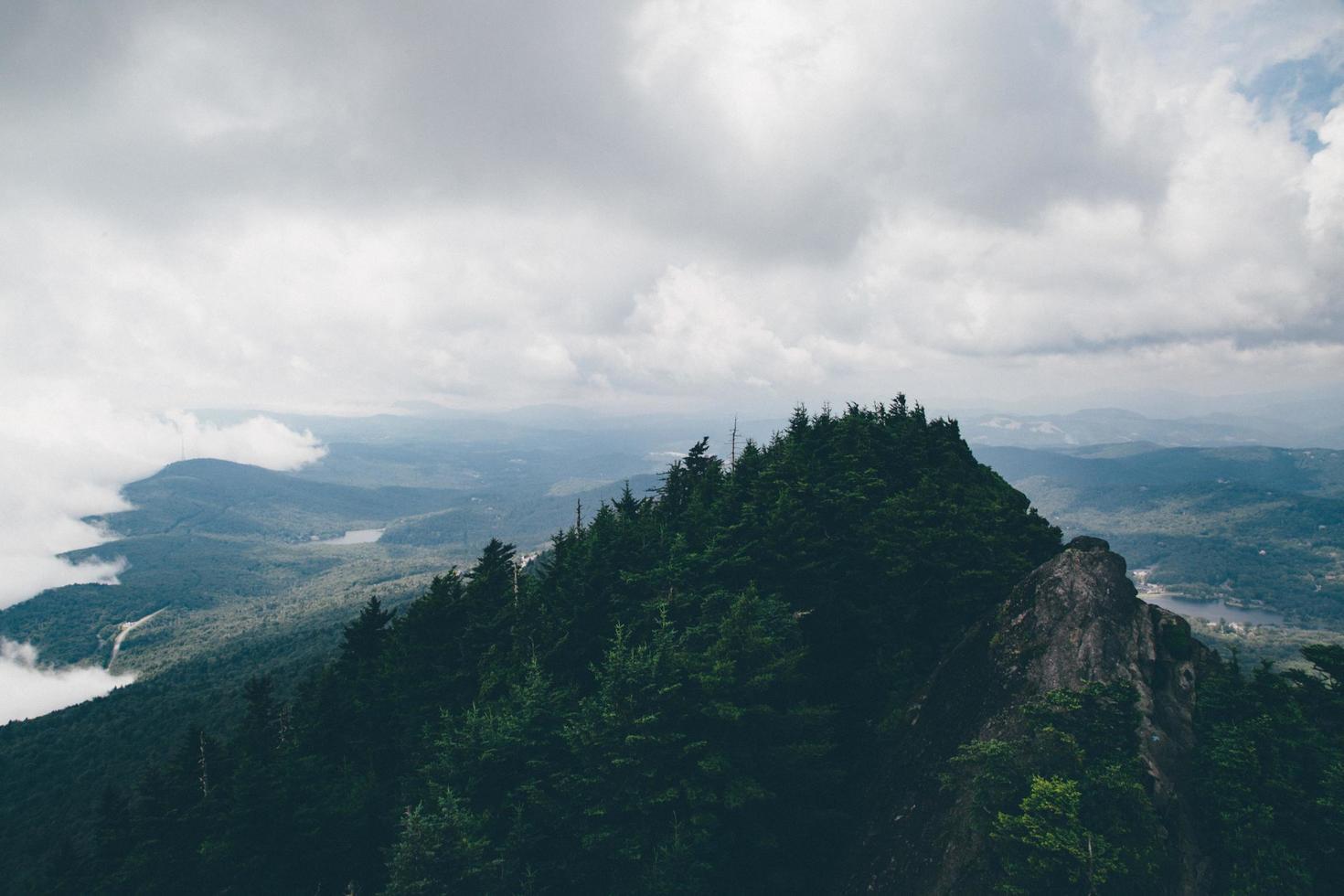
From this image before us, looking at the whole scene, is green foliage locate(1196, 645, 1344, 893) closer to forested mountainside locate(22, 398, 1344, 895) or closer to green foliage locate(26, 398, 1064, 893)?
forested mountainside locate(22, 398, 1344, 895)

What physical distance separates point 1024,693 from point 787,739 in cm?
1025

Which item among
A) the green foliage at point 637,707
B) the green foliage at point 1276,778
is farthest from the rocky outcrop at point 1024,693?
the green foliage at point 637,707

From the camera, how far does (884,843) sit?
881 inches

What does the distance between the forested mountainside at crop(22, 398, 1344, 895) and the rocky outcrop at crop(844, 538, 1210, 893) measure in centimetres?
13

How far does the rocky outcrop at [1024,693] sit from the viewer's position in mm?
19703

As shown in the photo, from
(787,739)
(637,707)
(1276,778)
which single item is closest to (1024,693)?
(1276,778)

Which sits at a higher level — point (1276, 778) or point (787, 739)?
point (1276, 778)

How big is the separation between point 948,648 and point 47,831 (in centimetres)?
15122

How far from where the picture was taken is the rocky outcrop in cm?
1970

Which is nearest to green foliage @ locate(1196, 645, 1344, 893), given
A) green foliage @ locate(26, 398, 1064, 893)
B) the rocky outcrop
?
the rocky outcrop

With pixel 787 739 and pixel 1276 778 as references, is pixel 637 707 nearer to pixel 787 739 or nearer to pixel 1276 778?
pixel 787 739

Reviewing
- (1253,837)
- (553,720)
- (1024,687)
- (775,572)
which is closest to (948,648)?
(1024,687)

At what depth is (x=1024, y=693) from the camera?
22719 millimetres

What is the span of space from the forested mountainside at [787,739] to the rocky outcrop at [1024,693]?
131mm
